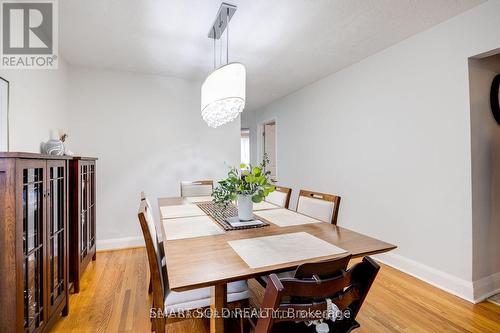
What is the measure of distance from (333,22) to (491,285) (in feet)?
8.84

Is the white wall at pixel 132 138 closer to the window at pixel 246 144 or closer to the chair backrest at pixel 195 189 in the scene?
the chair backrest at pixel 195 189

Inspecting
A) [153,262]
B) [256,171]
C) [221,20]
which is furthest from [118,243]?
[221,20]

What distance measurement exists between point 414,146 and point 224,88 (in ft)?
6.53

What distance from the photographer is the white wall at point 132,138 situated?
314cm

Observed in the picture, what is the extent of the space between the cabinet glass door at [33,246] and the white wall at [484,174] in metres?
3.13

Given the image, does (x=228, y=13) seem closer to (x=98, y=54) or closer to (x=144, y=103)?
(x=98, y=54)

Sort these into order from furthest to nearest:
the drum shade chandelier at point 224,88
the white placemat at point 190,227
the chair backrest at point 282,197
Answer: the chair backrest at point 282,197
the drum shade chandelier at point 224,88
the white placemat at point 190,227

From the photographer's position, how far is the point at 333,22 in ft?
7.02

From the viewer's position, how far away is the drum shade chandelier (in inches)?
68.0

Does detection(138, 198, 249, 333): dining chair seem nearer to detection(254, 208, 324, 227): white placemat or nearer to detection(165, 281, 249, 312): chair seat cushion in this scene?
detection(165, 281, 249, 312): chair seat cushion

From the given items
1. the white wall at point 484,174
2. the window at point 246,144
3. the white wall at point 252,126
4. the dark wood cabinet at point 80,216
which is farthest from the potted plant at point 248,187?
the window at point 246,144

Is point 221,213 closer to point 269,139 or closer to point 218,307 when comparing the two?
point 218,307

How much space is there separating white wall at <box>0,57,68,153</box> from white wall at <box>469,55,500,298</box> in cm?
365

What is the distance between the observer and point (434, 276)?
2.22 m
